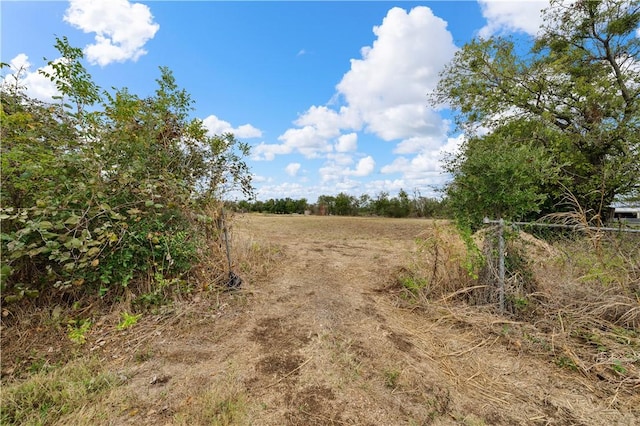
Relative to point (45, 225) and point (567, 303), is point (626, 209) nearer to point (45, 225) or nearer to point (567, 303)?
point (567, 303)

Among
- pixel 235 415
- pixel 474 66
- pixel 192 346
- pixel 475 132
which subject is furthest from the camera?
pixel 475 132

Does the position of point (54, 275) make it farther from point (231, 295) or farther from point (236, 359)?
point (236, 359)

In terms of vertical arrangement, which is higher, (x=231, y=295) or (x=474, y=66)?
(x=474, y=66)

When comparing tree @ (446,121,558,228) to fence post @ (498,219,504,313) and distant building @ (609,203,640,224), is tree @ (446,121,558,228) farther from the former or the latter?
distant building @ (609,203,640,224)

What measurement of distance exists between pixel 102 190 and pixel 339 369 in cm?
297

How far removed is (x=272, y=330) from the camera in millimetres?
2883

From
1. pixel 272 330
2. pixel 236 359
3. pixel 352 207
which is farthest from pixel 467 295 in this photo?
pixel 352 207

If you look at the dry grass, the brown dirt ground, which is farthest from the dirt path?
the dry grass

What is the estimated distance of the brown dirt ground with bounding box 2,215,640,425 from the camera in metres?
1.82

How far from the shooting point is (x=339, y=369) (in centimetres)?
225

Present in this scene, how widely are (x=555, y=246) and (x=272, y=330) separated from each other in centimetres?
344

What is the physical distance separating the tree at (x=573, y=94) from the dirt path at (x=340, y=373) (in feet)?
20.0

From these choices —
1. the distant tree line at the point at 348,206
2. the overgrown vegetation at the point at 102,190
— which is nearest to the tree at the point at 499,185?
the overgrown vegetation at the point at 102,190

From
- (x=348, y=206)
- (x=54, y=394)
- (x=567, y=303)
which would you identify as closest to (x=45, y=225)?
(x=54, y=394)
